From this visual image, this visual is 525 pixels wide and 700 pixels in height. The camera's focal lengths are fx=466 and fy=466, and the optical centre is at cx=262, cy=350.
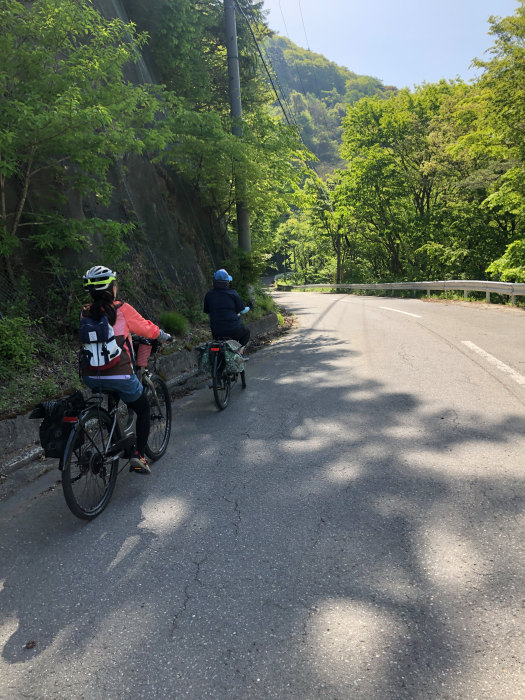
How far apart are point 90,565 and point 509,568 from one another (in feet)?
8.51

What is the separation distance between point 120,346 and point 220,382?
2.61 m

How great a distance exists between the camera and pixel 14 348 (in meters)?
5.93

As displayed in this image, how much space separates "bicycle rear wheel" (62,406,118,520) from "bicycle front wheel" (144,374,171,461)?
67 centimetres

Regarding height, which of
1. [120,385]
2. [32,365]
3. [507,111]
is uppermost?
[507,111]

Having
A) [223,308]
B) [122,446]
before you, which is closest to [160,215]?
[223,308]

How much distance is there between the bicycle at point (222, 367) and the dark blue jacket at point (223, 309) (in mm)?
310

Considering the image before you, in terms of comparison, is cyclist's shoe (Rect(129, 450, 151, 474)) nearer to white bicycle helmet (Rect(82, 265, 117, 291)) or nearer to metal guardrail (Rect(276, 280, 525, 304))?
white bicycle helmet (Rect(82, 265, 117, 291))

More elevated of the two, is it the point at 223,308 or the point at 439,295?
the point at 223,308

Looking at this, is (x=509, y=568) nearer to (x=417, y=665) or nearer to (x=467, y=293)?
(x=417, y=665)

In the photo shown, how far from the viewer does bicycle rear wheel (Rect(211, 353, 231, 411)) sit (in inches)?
249

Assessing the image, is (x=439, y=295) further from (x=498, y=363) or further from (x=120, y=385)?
(x=120, y=385)

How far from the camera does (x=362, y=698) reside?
6.52ft

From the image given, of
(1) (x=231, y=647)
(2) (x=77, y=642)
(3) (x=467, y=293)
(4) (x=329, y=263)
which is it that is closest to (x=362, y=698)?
(1) (x=231, y=647)

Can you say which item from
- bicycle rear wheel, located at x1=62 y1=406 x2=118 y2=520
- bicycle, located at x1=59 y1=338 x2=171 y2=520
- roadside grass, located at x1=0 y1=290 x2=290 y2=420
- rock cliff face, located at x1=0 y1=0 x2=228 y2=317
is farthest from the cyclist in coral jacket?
rock cliff face, located at x1=0 y1=0 x2=228 y2=317
